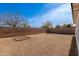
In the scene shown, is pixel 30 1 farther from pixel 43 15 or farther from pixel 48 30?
pixel 48 30

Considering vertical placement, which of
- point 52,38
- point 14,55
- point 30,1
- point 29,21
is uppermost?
point 30,1

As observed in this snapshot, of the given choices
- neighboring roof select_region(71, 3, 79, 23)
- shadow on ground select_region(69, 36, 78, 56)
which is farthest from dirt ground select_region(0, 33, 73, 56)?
neighboring roof select_region(71, 3, 79, 23)

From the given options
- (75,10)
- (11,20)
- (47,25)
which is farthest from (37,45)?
(75,10)

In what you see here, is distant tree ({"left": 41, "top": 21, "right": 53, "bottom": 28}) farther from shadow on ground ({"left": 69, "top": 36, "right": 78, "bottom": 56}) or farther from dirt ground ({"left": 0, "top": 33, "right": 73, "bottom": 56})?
shadow on ground ({"left": 69, "top": 36, "right": 78, "bottom": 56})

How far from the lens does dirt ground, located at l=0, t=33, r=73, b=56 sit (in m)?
1.22

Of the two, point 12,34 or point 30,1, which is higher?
point 30,1

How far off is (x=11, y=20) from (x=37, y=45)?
0.27 metres

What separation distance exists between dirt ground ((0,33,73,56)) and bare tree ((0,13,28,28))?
99mm

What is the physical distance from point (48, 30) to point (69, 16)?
198 mm

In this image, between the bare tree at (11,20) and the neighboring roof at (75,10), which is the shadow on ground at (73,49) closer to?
the neighboring roof at (75,10)

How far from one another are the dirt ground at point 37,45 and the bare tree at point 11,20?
99 mm

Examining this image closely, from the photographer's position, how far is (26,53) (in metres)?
1.22

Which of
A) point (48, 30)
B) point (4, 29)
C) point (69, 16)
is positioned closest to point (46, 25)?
point (48, 30)

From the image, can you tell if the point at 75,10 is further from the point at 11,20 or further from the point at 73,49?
the point at 11,20
